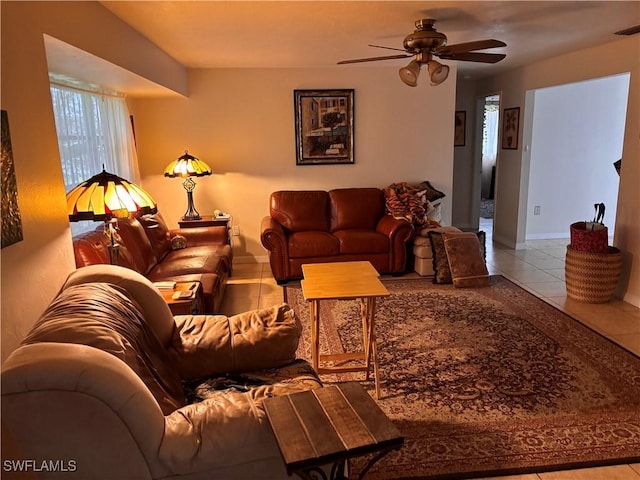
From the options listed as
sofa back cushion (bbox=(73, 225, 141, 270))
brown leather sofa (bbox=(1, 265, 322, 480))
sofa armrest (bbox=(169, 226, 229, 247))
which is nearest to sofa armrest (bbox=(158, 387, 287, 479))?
brown leather sofa (bbox=(1, 265, 322, 480))

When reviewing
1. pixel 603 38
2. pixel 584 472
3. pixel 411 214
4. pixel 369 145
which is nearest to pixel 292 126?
pixel 369 145

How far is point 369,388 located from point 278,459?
4.60 ft

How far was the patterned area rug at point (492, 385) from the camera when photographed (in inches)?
84.6

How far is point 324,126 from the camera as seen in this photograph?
5430mm

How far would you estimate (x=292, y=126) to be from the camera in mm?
5402

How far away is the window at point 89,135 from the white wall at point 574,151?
16.0 ft

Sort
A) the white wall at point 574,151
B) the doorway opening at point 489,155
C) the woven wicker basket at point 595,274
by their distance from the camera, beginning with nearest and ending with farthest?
the woven wicker basket at point 595,274 → the white wall at point 574,151 → the doorway opening at point 489,155

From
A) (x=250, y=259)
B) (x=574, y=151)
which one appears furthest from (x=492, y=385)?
(x=574, y=151)

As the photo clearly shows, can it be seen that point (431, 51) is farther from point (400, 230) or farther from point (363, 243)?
point (363, 243)

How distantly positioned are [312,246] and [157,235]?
60.6 inches

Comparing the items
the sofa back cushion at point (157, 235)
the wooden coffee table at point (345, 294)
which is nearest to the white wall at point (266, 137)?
the sofa back cushion at point (157, 235)

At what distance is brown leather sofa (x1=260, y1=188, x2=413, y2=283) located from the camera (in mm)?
4711

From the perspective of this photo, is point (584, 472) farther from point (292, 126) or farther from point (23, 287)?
point (292, 126)

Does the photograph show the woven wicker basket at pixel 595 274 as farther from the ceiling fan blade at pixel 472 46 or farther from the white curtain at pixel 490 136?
the white curtain at pixel 490 136
